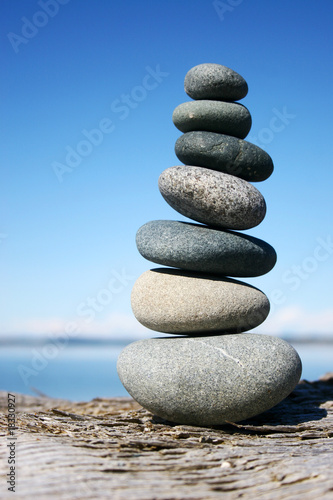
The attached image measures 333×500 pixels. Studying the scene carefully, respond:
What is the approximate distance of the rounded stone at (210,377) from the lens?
19.5 feet

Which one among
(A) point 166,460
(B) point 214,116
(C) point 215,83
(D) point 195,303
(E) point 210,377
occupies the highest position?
(C) point 215,83

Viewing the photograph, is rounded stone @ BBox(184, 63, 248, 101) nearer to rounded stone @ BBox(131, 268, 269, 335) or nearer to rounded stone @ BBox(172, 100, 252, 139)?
rounded stone @ BBox(172, 100, 252, 139)

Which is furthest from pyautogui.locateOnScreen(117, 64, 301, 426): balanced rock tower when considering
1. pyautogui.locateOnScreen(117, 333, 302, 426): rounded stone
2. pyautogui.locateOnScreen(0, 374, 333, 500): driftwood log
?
pyautogui.locateOnScreen(0, 374, 333, 500): driftwood log

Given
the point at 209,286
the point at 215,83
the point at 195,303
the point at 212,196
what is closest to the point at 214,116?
the point at 215,83

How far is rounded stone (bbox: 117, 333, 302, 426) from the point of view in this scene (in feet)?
19.5

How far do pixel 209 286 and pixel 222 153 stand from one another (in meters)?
1.86

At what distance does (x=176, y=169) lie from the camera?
263 inches

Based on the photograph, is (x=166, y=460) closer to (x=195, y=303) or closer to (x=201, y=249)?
(x=195, y=303)

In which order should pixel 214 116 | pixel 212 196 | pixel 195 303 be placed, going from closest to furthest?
pixel 195 303, pixel 212 196, pixel 214 116

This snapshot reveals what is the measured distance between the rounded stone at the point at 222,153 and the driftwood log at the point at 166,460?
3509mm

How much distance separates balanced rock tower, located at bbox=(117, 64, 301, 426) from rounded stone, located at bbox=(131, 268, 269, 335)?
0.01 metres

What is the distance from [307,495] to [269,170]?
180 inches

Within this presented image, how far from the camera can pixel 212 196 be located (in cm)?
647

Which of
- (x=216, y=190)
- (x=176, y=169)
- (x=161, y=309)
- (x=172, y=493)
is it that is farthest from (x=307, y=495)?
(x=176, y=169)
